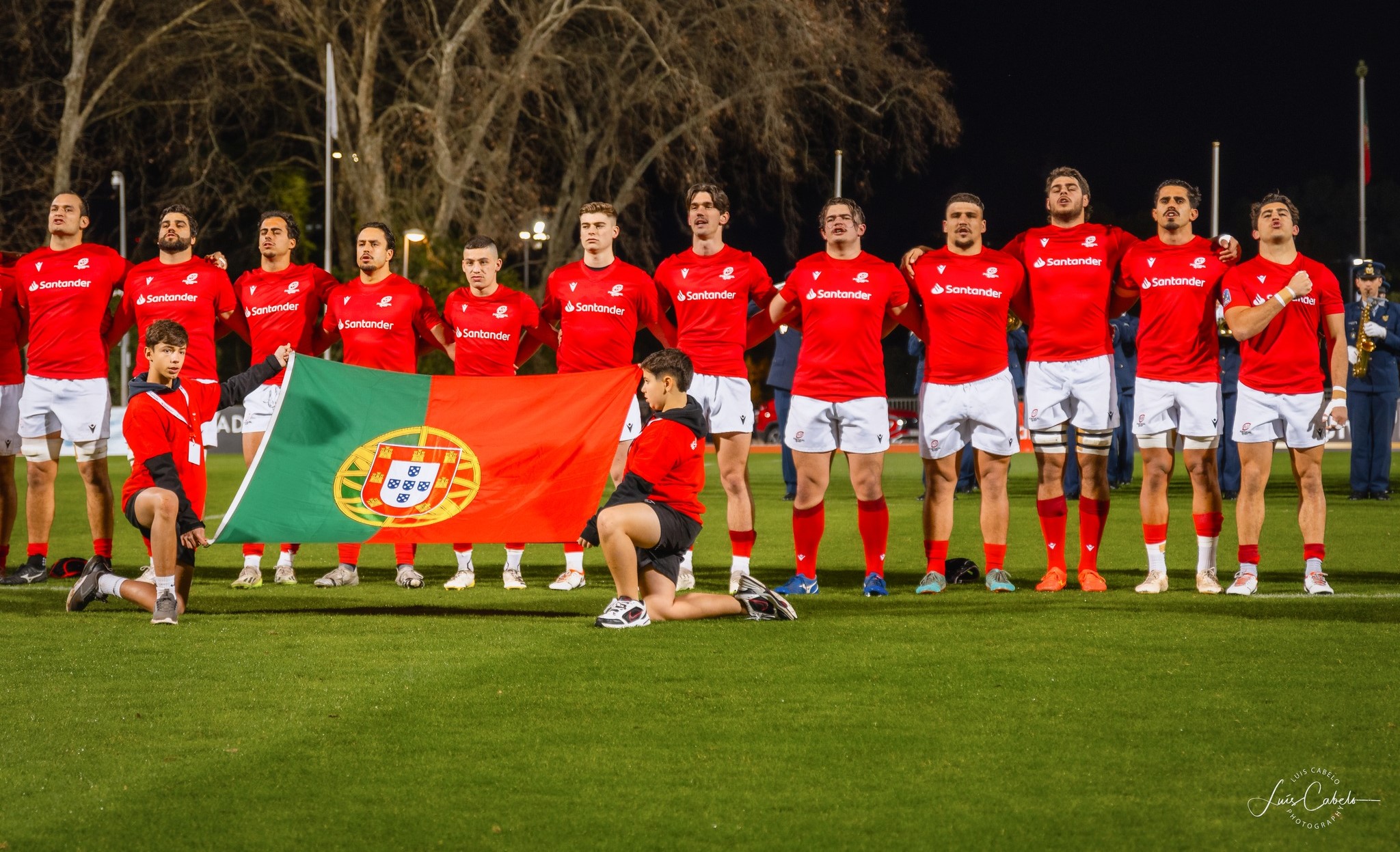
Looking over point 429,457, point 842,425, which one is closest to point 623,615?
point 429,457

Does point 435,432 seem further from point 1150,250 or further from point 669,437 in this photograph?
point 1150,250

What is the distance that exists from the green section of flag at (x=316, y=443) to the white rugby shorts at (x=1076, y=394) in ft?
12.1

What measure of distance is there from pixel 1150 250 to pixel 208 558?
7106 millimetres

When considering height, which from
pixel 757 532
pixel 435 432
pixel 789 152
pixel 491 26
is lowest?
pixel 757 532

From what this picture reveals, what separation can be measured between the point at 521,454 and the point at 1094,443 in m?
3.45

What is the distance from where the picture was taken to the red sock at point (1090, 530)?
30.4ft

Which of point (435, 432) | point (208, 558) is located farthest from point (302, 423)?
point (208, 558)

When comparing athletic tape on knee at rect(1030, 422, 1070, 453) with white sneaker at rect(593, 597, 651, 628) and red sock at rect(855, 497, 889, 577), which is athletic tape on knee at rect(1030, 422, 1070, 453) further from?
white sneaker at rect(593, 597, 651, 628)

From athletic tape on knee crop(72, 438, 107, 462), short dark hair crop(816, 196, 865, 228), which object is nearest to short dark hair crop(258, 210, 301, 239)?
athletic tape on knee crop(72, 438, 107, 462)

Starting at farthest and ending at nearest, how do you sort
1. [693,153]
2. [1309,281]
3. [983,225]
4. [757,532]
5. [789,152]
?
[693,153] → [789,152] → [757,532] → [983,225] → [1309,281]

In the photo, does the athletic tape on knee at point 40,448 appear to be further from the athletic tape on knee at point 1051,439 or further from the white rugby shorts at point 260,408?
the athletic tape on knee at point 1051,439

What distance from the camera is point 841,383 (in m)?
9.17

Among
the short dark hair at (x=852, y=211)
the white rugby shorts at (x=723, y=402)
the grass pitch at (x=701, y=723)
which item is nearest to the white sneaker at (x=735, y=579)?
the grass pitch at (x=701, y=723)

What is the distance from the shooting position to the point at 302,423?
346 inches
